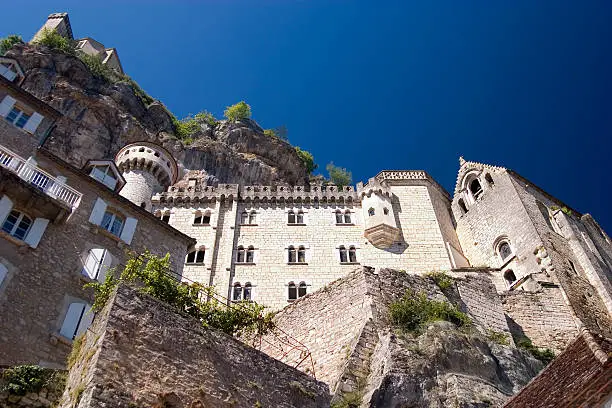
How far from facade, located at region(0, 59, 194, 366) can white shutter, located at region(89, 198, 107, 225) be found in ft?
0.10

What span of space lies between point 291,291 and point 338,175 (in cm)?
2348

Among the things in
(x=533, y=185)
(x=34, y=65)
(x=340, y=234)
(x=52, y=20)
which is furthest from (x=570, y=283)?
(x=52, y=20)

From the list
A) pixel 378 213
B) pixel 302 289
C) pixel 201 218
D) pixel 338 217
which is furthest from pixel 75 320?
pixel 378 213

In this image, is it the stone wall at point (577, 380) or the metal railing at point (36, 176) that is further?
the metal railing at point (36, 176)

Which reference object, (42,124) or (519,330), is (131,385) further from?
(519,330)

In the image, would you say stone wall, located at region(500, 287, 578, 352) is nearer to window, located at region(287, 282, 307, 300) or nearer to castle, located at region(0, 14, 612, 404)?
castle, located at region(0, 14, 612, 404)

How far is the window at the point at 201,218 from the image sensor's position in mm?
35625

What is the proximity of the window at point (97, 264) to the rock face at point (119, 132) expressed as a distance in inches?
960

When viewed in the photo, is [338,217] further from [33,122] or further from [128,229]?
[33,122]

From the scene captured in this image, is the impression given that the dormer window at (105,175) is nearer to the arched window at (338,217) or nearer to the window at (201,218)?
the window at (201,218)

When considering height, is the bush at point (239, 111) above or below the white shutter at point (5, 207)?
above

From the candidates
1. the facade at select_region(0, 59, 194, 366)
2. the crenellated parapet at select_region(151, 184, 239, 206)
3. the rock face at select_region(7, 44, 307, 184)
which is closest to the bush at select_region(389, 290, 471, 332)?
the facade at select_region(0, 59, 194, 366)

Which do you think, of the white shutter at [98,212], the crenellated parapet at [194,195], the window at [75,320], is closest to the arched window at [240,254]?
the crenellated parapet at [194,195]

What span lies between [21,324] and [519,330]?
63.1 feet
